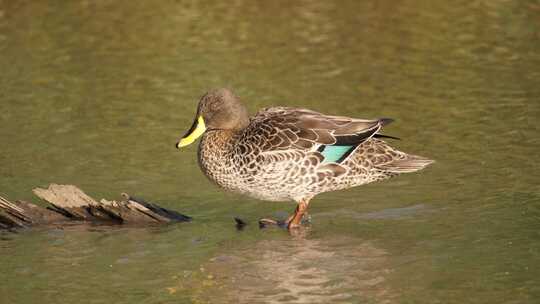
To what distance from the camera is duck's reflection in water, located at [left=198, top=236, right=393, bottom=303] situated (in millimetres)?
7586

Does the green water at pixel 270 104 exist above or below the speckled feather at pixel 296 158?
below

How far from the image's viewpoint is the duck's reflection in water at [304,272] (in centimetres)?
759

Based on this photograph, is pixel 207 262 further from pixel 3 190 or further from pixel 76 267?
pixel 3 190

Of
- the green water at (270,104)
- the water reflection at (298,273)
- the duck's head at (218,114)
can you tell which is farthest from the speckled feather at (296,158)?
the water reflection at (298,273)

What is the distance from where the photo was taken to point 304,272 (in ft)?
26.7

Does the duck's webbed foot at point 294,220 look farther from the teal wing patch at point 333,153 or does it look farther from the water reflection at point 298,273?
the teal wing patch at point 333,153

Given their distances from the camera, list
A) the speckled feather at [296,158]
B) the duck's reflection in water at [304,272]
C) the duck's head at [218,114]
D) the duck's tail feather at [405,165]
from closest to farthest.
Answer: the duck's reflection in water at [304,272] → the speckled feather at [296,158] → the duck's tail feather at [405,165] → the duck's head at [218,114]

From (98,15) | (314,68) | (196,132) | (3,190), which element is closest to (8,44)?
(98,15)

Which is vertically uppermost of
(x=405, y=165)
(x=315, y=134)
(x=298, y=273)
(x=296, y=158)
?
(x=315, y=134)

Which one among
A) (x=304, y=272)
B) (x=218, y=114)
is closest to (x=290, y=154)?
(x=218, y=114)

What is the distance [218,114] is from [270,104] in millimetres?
3124

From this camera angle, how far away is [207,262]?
8508 millimetres

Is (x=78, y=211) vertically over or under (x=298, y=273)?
under

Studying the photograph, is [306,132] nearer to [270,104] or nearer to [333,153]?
[333,153]
